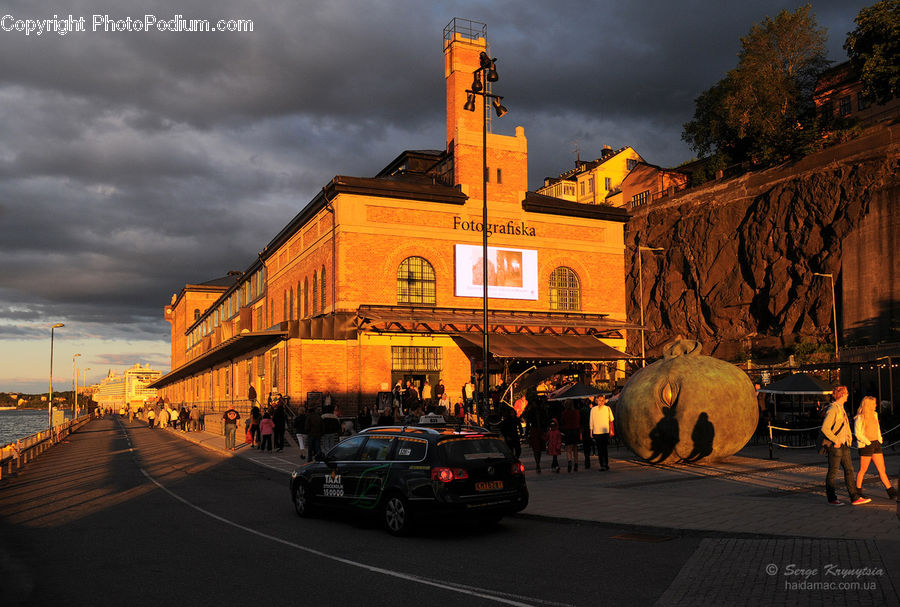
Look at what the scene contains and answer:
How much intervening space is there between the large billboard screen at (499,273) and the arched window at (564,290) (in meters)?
1.67

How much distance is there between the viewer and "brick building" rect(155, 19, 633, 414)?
117 ft

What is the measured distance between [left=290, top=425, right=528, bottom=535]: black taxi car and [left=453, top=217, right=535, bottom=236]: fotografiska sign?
93.5 ft

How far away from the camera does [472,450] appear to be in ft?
36.7

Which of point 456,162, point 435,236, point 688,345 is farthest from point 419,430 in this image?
point 456,162

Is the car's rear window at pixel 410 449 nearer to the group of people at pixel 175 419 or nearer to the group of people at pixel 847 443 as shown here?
the group of people at pixel 847 443

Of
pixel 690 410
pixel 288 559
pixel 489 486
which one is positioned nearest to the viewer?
pixel 288 559

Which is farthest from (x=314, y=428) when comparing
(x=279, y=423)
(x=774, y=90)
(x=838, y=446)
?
(x=774, y=90)

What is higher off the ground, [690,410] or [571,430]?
[690,410]

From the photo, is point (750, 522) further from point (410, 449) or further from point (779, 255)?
point (779, 255)

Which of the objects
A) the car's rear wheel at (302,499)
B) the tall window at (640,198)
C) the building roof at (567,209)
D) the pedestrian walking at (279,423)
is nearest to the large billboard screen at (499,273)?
the building roof at (567,209)

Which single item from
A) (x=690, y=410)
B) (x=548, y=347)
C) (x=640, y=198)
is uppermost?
(x=640, y=198)

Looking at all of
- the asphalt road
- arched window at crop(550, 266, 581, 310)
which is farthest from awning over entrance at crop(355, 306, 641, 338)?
the asphalt road

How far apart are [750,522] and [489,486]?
364 centimetres

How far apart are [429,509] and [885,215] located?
1932 inches
